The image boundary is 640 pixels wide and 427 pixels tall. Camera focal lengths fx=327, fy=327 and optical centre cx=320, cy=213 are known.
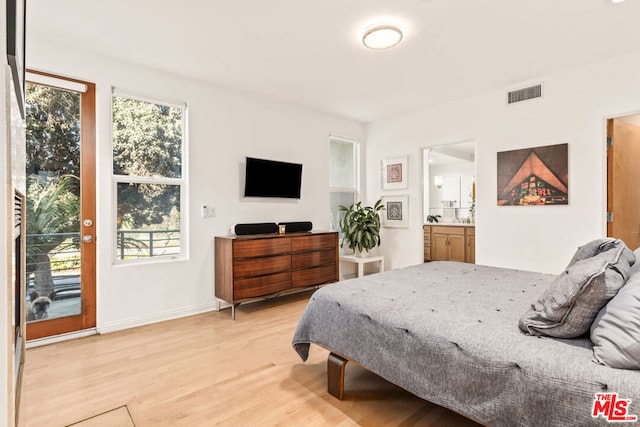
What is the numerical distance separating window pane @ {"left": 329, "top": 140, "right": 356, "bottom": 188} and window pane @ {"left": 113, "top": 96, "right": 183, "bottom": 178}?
2.36 meters

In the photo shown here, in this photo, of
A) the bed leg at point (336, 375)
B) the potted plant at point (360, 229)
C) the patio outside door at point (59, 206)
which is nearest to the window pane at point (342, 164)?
the potted plant at point (360, 229)

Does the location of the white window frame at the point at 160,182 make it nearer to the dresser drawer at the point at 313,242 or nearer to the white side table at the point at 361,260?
the dresser drawer at the point at 313,242

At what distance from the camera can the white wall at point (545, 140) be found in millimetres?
3256

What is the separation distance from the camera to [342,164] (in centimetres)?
538

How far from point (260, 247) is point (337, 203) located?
78.1 inches

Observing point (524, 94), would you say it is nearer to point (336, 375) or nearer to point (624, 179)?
point (624, 179)

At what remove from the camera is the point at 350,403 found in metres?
1.93

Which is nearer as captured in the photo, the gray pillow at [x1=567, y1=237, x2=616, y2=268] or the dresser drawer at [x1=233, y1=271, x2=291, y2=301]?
the gray pillow at [x1=567, y1=237, x2=616, y2=268]

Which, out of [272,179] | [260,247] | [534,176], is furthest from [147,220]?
[534,176]

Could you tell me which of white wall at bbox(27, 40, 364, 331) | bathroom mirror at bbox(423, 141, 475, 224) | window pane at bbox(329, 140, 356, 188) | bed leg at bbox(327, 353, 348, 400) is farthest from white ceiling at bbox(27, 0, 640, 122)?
bathroom mirror at bbox(423, 141, 475, 224)

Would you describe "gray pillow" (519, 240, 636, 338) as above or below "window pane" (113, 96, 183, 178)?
below

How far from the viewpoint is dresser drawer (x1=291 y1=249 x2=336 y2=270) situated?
3.99m
